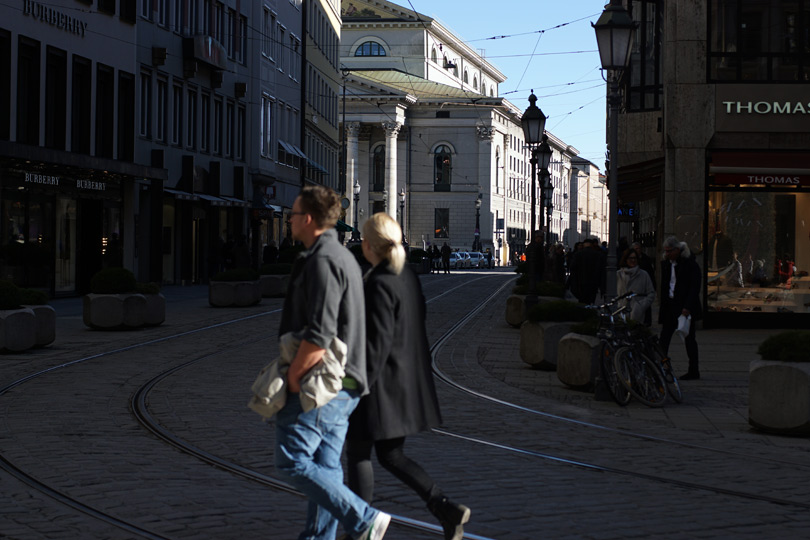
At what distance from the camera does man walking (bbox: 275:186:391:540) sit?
520 cm

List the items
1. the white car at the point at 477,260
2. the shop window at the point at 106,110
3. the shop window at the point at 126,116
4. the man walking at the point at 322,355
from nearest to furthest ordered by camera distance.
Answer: the man walking at the point at 322,355
the shop window at the point at 106,110
the shop window at the point at 126,116
the white car at the point at 477,260

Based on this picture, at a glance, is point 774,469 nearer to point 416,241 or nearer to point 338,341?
point 338,341

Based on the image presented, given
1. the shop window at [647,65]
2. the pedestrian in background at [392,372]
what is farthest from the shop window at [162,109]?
the pedestrian in background at [392,372]

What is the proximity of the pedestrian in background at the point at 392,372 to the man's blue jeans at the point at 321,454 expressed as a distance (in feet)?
0.57

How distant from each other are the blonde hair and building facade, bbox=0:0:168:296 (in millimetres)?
23521

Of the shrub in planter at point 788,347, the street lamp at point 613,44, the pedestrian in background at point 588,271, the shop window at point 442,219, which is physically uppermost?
the shop window at point 442,219

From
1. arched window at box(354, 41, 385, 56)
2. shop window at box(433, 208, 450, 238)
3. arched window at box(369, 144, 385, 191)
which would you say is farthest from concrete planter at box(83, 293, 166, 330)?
shop window at box(433, 208, 450, 238)

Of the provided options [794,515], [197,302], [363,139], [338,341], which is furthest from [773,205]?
[363,139]

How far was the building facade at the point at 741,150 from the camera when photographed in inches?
898

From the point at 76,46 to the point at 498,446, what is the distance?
1009 inches

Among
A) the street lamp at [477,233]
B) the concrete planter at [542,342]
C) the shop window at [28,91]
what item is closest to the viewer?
the concrete planter at [542,342]

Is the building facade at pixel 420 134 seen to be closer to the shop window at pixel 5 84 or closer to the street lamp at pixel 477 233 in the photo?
the street lamp at pixel 477 233

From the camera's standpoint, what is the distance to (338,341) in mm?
5219

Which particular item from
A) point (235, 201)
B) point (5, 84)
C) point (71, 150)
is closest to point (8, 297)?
point (5, 84)
